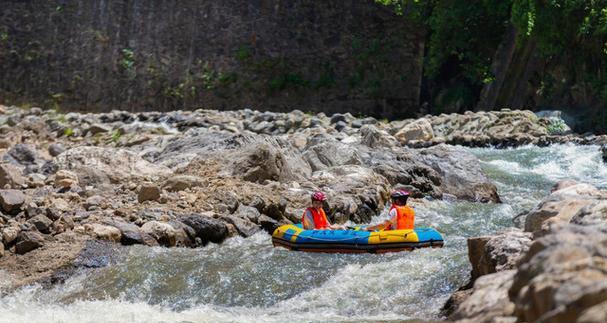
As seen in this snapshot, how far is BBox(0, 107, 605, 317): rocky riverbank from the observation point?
8.53 metres

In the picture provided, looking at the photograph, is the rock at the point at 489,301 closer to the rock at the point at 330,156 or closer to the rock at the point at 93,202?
the rock at the point at 93,202

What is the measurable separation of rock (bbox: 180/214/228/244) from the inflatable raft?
2.58 ft

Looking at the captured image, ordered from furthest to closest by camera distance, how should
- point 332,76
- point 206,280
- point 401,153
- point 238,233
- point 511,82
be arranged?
point 332,76, point 511,82, point 401,153, point 238,233, point 206,280

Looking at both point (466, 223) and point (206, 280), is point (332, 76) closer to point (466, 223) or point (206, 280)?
point (466, 223)

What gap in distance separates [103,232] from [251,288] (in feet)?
6.32

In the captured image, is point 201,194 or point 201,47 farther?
point 201,47

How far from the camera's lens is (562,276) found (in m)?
3.74

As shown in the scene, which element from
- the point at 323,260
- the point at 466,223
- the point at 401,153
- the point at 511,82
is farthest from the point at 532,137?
the point at 323,260

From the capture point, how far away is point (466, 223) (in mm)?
10227

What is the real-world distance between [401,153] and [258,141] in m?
2.77

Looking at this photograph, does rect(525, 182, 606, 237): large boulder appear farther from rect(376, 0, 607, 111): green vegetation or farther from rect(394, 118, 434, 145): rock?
rect(376, 0, 607, 111): green vegetation

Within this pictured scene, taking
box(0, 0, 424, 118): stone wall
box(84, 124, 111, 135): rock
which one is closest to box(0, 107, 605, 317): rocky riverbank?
box(84, 124, 111, 135): rock

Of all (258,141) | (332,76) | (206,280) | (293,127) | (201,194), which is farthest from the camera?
(332,76)

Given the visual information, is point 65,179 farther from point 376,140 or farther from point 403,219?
point 376,140
